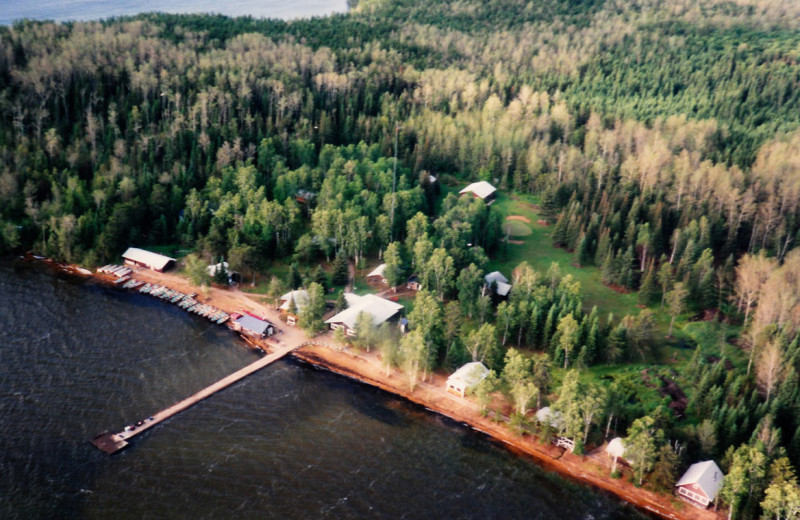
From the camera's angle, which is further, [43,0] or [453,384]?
[43,0]

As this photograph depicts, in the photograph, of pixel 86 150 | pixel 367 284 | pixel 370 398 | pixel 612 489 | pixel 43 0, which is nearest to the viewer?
pixel 612 489

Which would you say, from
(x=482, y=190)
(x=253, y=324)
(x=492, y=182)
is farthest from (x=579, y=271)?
(x=253, y=324)

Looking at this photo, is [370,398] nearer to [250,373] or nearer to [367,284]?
[250,373]

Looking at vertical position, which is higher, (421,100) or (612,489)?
(421,100)

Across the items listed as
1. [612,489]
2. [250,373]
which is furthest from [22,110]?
[612,489]

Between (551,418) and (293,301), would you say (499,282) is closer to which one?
(293,301)

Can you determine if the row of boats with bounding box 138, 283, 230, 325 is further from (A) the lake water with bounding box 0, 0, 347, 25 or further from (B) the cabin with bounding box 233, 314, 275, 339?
(A) the lake water with bounding box 0, 0, 347, 25

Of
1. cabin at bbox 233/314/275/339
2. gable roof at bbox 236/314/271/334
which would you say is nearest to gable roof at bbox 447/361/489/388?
cabin at bbox 233/314/275/339

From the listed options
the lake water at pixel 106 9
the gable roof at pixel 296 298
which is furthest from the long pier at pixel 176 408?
the lake water at pixel 106 9
